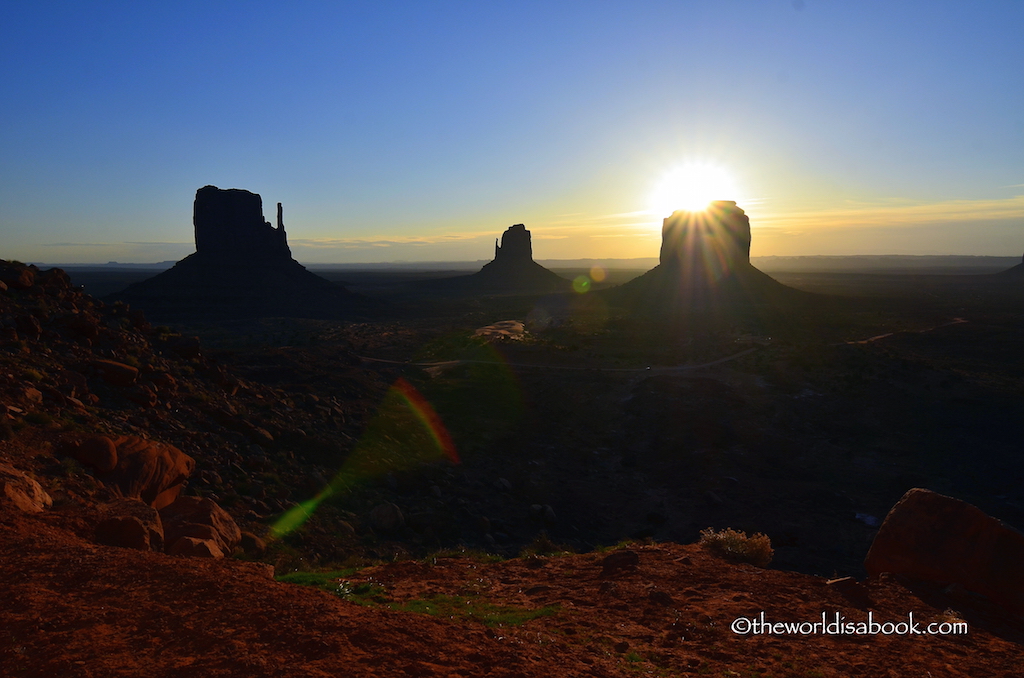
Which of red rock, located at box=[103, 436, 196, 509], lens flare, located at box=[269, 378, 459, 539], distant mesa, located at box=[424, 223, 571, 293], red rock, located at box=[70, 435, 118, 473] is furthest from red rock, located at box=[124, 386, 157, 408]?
distant mesa, located at box=[424, 223, 571, 293]

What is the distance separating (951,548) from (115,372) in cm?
1934

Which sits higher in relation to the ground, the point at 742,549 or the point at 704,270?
the point at 704,270

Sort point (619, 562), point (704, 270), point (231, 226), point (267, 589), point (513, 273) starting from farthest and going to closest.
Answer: point (513, 273) < point (231, 226) < point (704, 270) < point (619, 562) < point (267, 589)

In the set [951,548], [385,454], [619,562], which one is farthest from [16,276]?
[951,548]

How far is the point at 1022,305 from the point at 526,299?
74.6 meters

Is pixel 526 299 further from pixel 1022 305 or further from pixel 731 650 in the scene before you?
pixel 731 650

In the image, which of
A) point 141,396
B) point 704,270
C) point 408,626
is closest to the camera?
point 408,626

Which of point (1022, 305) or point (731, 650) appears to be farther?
point (1022, 305)

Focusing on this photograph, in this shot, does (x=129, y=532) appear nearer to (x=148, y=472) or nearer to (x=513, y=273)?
(x=148, y=472)

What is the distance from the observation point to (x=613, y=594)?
10.2 m

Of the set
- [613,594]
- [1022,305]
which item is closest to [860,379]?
[613,594]

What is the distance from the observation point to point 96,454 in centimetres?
1185

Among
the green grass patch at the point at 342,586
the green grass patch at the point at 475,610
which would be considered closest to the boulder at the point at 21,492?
the green grass patch at the point at 342,586

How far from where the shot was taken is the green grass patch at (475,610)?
8711 mm
